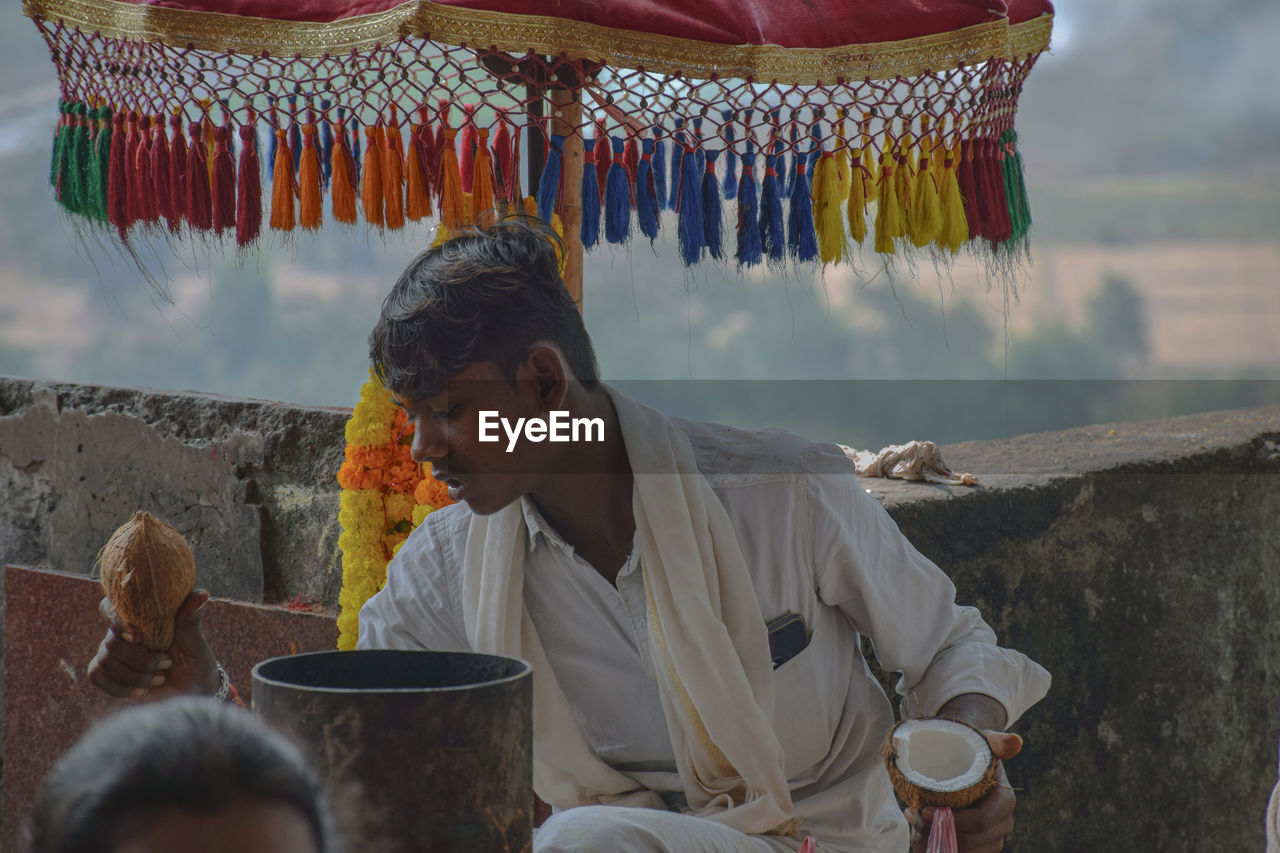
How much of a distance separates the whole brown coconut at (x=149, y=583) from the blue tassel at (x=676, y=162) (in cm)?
91

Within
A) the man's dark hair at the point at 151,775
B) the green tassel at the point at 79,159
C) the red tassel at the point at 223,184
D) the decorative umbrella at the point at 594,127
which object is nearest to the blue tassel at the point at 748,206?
the decorative umbrella at the point at 594,127

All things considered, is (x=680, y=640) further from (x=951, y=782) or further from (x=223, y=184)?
(x=223, y=184)

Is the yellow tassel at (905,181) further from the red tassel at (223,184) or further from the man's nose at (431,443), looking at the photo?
the red tassel at (223,184)

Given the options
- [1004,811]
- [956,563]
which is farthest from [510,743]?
[956,563]

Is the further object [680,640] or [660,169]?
[660,169]

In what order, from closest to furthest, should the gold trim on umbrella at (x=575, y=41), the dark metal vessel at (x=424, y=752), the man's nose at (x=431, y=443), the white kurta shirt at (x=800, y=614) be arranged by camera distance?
1. the dark metal vessel at (x=424, y=752)
2. the man's nose at (x=431, y=443)
3. the white kurta shirt at (x=800, y=614)
4. the gold trim on umbrella at (x=575, y=41)

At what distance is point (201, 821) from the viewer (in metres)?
0.65

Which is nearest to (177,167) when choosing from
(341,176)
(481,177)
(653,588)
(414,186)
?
(341,176)

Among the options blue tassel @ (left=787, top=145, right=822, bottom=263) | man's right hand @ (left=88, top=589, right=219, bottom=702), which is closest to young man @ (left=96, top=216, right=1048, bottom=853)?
man's right hand @ (left=88, top=589, right=219, bottom=702)

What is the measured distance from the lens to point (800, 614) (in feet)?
5.11

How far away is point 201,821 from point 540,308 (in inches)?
36.0

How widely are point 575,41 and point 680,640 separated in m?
0.85

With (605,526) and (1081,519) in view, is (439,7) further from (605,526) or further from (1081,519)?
(1081,519)

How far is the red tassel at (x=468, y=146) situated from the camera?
1808 millimetres
